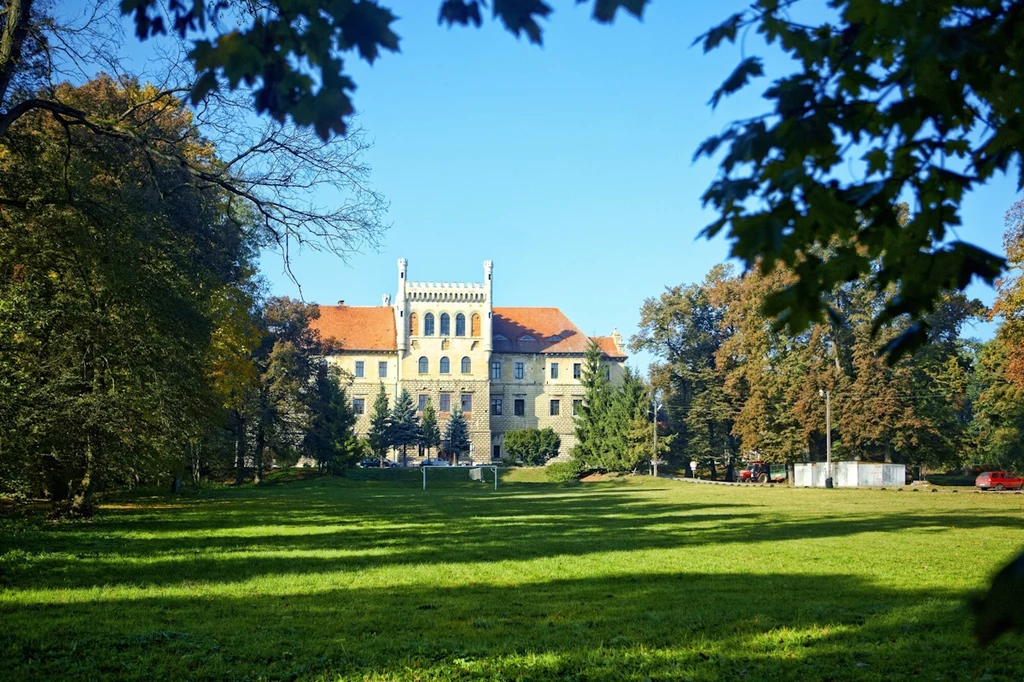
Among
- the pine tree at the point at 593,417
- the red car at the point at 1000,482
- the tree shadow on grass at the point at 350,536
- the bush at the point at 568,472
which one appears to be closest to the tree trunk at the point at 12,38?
the tree shadow on grass at the point at 350,536

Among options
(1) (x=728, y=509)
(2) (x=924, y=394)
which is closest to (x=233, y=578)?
(1) (x=728, y=509)

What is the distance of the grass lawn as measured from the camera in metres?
6.61

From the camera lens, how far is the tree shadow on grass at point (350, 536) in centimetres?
1207

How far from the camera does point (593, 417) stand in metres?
64.4

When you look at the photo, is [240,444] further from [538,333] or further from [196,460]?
[538,333]

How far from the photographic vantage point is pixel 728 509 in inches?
1100

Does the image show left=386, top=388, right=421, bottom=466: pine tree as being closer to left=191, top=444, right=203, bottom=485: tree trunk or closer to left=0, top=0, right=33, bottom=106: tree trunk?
left=191, top=444, right=203, bottom=485: tree trunk

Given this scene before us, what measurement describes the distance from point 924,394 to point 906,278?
57.6m

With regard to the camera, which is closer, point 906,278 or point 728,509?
point 906,278

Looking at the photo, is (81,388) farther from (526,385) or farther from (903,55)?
(526,385)

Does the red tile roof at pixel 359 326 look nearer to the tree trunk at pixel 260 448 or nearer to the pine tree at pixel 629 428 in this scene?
the pine tree at pixel 629 428

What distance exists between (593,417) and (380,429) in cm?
2056

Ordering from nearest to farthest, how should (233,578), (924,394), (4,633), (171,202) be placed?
(4,633) < (233,578) < (171,202) < (924,394)

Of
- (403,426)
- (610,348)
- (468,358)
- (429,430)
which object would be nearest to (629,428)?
(403,426)
